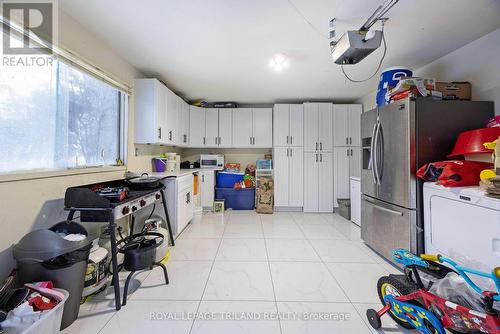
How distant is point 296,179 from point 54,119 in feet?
12.3

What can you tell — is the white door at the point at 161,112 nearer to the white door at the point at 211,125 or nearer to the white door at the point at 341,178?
the white door at the point at 211,125

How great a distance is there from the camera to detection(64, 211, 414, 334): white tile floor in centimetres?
143

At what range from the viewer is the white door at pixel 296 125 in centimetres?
436

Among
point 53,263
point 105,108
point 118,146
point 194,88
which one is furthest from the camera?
point 194,88

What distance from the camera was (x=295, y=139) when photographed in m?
4.37

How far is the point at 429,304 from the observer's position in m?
1.16

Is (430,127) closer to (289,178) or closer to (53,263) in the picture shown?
(289,178)

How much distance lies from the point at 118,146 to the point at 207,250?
1766 millimetres

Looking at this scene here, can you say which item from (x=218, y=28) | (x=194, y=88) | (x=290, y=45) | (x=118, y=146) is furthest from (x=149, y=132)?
(x=290, y=45)

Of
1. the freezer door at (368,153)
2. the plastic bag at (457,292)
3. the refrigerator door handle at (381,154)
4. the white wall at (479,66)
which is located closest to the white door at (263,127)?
the freezer door at (368,153)

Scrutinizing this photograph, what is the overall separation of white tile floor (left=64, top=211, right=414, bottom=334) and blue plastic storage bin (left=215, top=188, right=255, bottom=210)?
1.55 metres

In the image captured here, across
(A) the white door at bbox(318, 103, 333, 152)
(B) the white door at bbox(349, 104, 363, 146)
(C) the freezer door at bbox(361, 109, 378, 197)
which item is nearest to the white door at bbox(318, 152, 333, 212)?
(A) the white door at bbox(318, 103, 333, 152)

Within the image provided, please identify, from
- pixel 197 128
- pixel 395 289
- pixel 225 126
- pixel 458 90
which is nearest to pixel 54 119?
pixel 197 128

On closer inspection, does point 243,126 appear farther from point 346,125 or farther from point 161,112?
point 346,125
